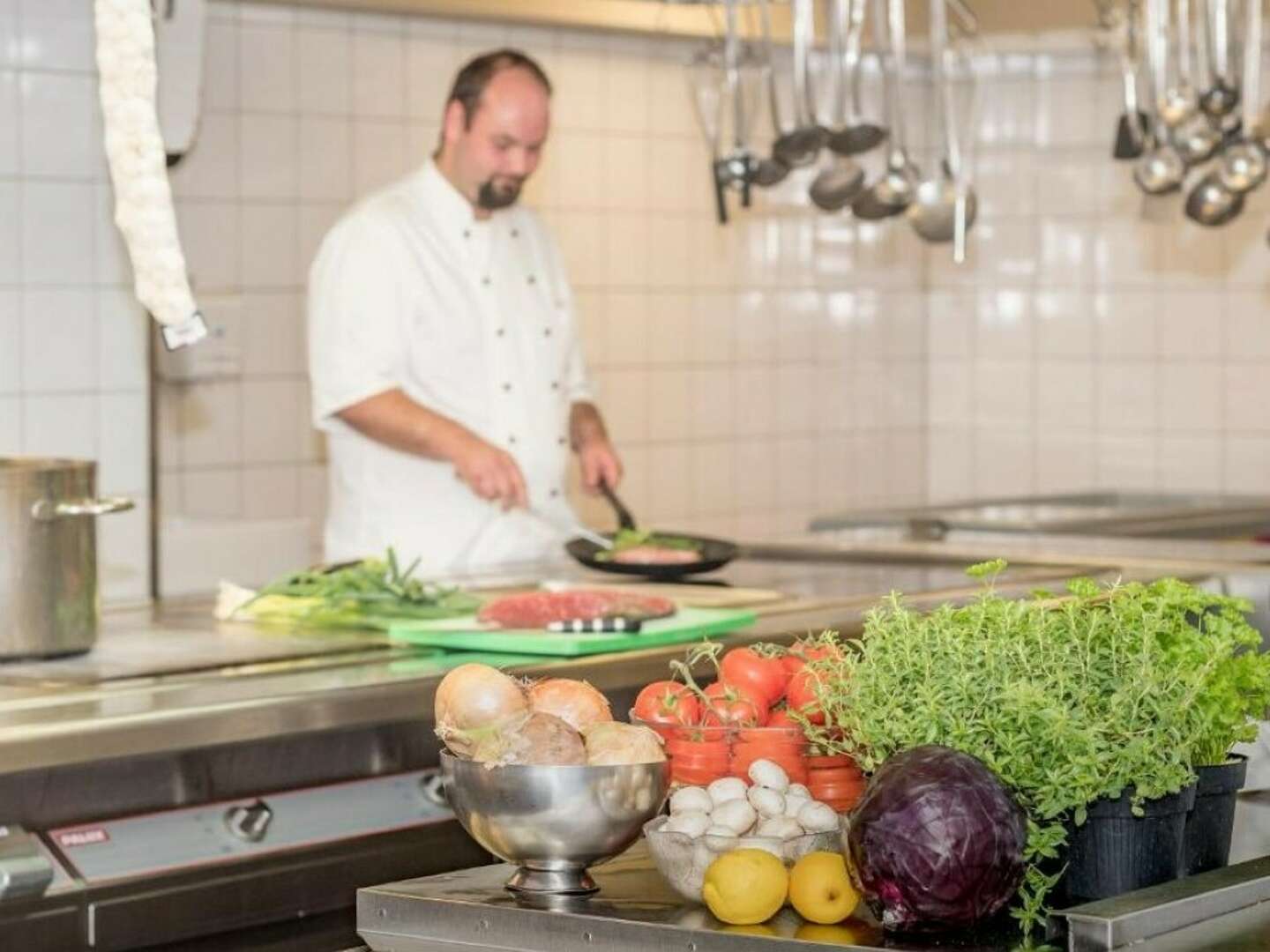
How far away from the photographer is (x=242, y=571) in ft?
15.3

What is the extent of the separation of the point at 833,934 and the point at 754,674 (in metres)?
0.34

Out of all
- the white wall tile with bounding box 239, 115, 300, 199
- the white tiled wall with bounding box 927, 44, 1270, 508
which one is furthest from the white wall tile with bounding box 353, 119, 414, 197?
the white tiled wall with bounding box 927, 44, 1270, 508

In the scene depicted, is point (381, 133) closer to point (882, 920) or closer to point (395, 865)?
point (395, 865)

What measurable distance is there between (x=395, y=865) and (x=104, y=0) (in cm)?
98

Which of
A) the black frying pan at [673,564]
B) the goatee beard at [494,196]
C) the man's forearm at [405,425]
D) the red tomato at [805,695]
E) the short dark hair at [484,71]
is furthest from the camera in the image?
the goatee beard at [494,196]

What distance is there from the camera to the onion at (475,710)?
1.83 metres

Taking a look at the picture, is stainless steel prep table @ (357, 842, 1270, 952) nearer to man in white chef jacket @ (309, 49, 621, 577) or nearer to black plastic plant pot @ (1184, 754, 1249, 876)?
black plastic plant pot @ (1184, 754, 1249, 876)

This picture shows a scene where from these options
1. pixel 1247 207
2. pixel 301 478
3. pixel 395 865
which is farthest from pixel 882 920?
pixel 1247 207

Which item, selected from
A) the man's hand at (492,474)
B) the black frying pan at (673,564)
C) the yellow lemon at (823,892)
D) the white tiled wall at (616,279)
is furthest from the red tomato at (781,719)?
the white tiled wall at (616,279)

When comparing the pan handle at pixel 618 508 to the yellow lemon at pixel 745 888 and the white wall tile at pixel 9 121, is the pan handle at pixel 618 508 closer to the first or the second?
the white wall tile at pixel 9 121

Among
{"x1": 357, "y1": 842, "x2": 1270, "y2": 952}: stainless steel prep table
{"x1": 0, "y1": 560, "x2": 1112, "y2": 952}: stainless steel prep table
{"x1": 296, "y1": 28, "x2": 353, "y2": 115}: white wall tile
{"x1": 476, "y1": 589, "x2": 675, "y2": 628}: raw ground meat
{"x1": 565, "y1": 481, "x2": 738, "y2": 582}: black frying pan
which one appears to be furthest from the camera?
{"x1": 296, "y1": 28, "x2": 353, "y2": 115}: white wall tile

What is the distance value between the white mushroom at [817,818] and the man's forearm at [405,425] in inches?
83.0

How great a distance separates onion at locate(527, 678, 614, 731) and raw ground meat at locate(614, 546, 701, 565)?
5.49 ft

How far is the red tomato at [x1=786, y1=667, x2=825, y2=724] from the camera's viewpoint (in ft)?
6.25
